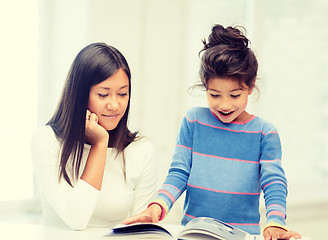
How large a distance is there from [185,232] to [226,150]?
1.57ft

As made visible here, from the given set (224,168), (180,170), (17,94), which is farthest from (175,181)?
(17,94)

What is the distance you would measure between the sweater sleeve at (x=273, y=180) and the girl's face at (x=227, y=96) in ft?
0.49

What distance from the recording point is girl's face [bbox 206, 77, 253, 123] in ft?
4.80

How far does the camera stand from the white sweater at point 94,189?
142 centimetres

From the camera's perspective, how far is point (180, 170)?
156cm

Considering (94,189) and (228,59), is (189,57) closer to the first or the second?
(228,59)

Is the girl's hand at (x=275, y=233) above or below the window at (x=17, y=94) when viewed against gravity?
below

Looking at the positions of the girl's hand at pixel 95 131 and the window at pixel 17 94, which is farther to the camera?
the window at pixel 17 94

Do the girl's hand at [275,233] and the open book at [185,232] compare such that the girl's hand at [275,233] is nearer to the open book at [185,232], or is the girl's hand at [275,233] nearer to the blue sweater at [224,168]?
the open book at [185,232]

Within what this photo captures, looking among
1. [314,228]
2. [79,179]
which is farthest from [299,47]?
[79,179]

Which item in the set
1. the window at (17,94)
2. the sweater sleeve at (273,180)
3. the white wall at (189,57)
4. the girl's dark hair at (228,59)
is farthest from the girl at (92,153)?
the window at (17,94)

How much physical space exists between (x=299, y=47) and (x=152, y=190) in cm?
171

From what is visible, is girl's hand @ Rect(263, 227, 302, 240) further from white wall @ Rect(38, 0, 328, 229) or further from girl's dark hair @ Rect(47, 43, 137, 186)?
white wall @ Rect(38, 0, 328, 229)

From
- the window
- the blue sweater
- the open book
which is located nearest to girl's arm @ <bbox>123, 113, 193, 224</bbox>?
the blue sweater
